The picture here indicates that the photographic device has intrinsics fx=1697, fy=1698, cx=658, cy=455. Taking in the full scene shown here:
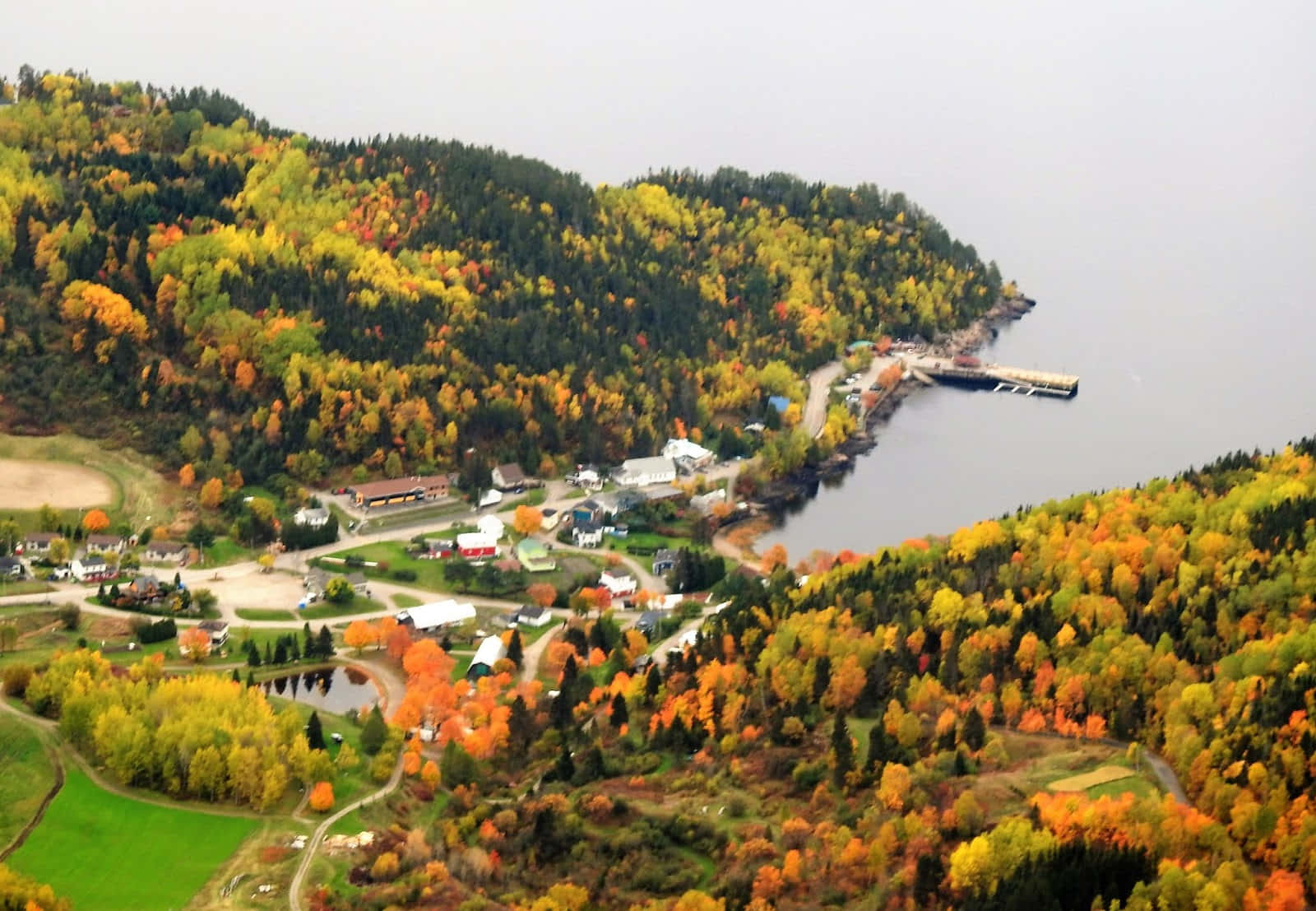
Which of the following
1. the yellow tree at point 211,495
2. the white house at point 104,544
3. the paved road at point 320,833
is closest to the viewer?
the paved road at point 320,833

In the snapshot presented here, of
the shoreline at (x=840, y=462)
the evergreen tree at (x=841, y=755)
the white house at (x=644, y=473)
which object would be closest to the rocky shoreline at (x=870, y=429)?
the shoreline at (x=840, y=462)

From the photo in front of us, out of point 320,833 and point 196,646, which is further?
point 196,646

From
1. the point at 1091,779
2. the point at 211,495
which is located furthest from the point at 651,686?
the point at 211,495

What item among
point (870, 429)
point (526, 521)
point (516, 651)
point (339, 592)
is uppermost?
point (870, 429)

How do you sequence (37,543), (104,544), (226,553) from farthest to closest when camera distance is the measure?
(226,553)
(104,544)
(37,543)

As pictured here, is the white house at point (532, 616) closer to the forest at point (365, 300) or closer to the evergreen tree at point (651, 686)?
the evergreen tree at point (651, 686)

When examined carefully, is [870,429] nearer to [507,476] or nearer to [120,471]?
[507,476]

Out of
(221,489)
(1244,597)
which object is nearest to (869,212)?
(221,489)

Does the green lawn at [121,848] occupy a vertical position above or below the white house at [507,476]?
below
